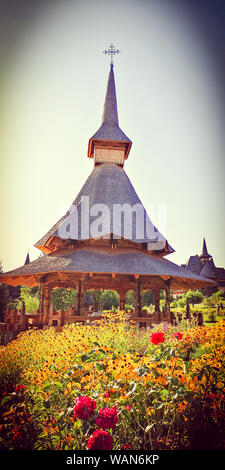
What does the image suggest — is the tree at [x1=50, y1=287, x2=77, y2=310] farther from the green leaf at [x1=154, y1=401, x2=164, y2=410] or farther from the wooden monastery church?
the green leaf at [x1=154, y1=401, x2=164, y2=410]

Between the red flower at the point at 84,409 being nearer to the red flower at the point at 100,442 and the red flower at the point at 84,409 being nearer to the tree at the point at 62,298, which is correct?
the red flower at the point at 100,442

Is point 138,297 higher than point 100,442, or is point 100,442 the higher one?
point 138,297

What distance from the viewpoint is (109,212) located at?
15711 mm

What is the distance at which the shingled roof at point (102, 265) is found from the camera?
41.9ft

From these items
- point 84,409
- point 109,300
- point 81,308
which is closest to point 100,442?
point 84,409

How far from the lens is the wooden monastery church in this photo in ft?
42.1

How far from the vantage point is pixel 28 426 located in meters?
3.40

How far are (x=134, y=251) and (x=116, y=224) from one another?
167 cm

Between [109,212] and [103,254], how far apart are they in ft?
8.70

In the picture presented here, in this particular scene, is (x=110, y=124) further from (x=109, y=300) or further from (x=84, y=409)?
(x=109, y=300)

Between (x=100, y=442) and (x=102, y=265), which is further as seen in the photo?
(x=102, y=265)

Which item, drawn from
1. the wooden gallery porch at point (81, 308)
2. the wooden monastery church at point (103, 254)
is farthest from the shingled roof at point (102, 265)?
the wooden gallery porch at point (81, 308)
